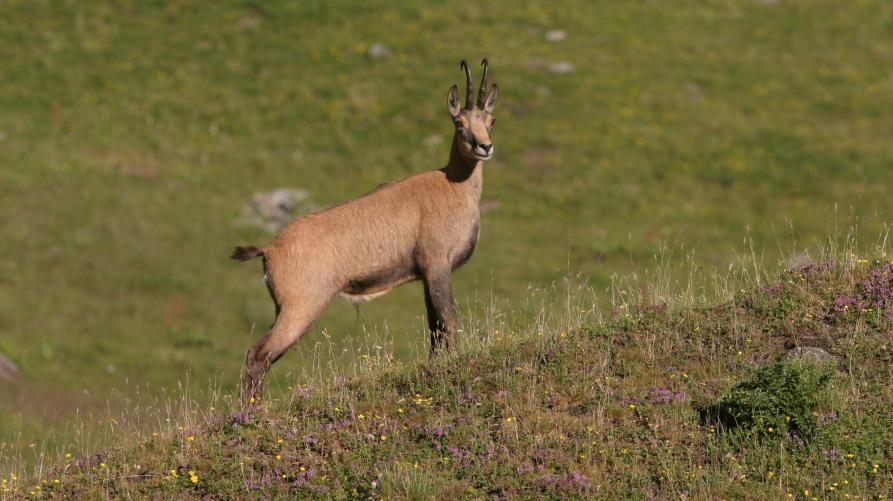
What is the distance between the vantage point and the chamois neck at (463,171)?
14.1 meters

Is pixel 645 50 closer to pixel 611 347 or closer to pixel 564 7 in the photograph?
pixel 564 7

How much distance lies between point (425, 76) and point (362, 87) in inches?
93.0

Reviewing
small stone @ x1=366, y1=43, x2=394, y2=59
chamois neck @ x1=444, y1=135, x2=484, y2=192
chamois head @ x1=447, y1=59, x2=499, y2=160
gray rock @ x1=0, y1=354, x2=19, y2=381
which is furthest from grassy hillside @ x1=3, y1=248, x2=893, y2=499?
small stone @ x1=366, y1=43, x2=394, y2=59

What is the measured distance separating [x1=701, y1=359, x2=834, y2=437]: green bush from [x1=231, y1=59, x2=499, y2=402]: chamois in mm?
3669

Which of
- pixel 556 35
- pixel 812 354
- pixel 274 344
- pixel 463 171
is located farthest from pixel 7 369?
pixel 556 35

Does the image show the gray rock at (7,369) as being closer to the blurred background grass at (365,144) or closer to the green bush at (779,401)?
the blurred background grass at (365,144)

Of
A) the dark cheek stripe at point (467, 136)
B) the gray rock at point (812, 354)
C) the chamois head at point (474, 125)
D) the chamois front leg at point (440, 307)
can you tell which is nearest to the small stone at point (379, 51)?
the chamois head at point (474, 125)

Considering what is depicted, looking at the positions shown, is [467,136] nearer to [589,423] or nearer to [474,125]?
[474,125]

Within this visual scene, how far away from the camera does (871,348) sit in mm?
12000

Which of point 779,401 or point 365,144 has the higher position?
point 779,401

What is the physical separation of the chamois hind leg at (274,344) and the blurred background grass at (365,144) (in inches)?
409

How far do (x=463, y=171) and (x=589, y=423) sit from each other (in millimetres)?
4330

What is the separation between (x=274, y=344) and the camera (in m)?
12.5

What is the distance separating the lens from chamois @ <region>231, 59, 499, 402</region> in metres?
12.7
